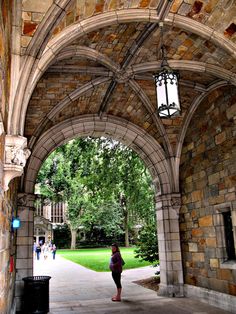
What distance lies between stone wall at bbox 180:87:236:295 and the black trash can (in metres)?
3.10

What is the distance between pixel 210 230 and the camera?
629 centimetres

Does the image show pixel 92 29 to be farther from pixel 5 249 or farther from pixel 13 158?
pixel 5 249

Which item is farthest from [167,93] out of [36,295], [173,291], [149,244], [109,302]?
[149,244]

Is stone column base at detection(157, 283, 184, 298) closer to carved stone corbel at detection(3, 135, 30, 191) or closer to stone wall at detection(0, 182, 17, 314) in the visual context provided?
stone wall at detection(0, 182, 17, 314)

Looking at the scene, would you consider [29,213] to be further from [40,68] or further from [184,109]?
[184,109]

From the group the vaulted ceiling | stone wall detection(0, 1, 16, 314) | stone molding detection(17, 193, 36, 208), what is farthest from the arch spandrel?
stone wall detection(0, 1, 16, 314)

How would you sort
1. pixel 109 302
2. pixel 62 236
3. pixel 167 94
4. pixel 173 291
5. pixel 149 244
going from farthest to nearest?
pixel 62 236 < pixel 149 244 < pixel 173 291 < pixel 109 302 < pixel 167 94

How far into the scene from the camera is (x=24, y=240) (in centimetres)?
630

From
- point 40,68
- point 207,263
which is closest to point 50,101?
point 40,68

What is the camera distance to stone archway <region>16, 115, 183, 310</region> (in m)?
7.03

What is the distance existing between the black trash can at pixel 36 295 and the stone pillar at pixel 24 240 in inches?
19.2

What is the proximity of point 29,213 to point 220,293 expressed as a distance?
3.90m

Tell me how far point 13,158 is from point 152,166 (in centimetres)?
553

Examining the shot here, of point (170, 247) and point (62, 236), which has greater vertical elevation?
point (170, 247)
